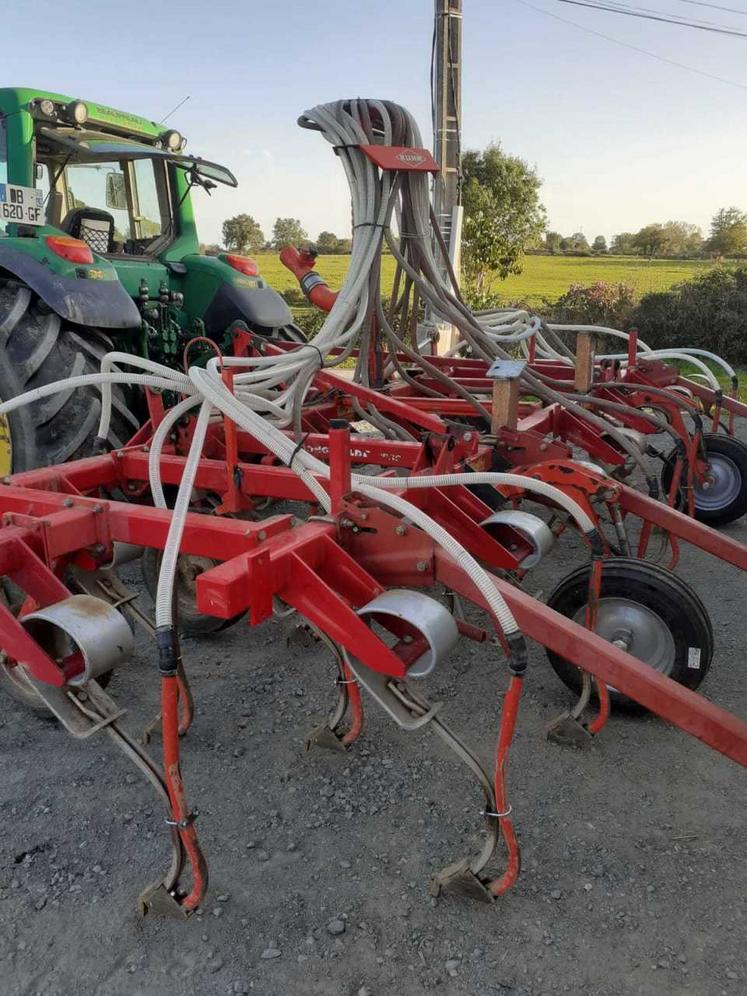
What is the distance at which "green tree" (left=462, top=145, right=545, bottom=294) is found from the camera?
1495 cm

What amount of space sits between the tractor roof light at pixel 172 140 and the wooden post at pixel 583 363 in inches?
106

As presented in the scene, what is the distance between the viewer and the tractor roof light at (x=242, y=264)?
4727 mm

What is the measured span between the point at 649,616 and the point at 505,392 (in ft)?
3.49

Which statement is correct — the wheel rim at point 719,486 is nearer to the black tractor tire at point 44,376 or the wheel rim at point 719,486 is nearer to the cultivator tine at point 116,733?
the black tractor tire at point 44,376

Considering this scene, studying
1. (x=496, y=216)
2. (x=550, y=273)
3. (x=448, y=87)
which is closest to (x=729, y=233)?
(x=550, y=273)

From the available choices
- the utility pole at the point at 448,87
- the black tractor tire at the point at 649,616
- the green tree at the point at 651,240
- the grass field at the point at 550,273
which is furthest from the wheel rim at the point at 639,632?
the green tree at the point at 651,240

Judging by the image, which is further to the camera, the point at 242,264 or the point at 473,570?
the point at 242,264

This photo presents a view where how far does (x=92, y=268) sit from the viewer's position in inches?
128

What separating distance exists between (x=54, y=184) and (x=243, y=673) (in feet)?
9.38

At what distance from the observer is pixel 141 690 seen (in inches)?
103

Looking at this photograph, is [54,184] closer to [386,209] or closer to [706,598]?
[386,209]

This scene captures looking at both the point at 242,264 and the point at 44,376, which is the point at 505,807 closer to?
the point at 44,376

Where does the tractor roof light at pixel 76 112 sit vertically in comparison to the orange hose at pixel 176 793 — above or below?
above

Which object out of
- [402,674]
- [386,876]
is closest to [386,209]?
[402,674]
